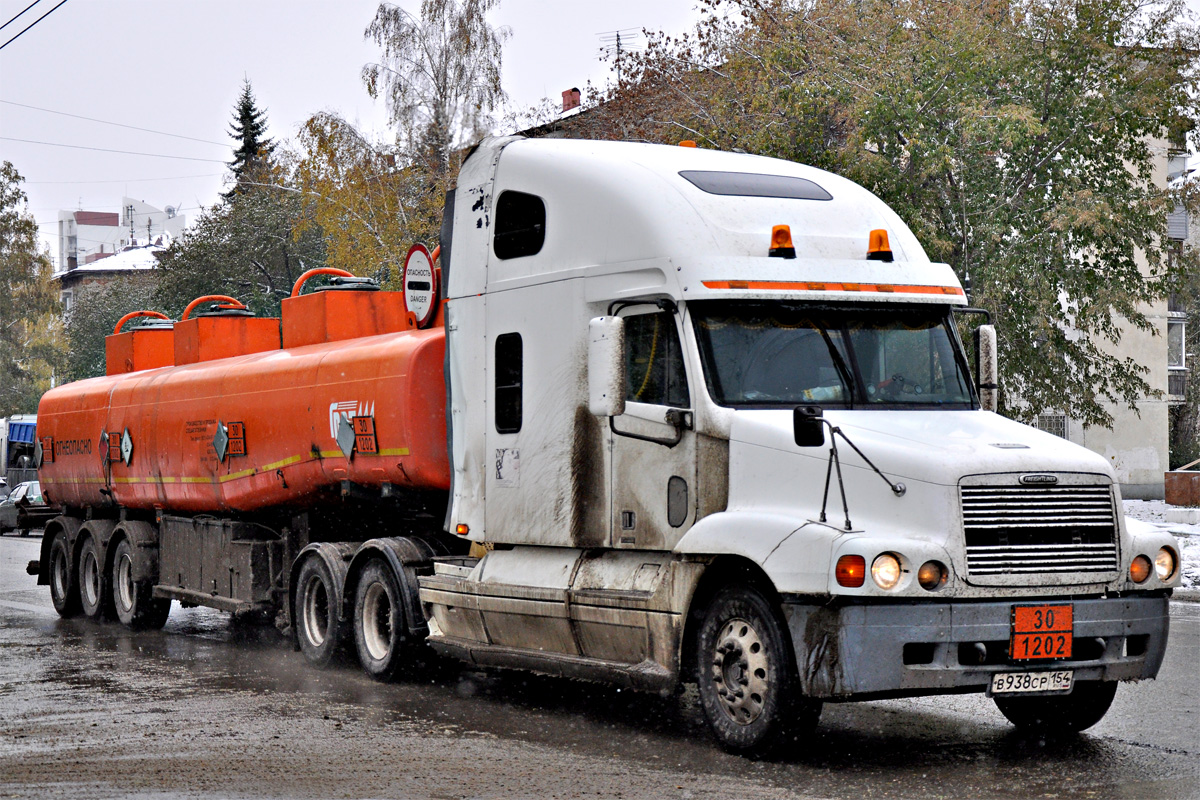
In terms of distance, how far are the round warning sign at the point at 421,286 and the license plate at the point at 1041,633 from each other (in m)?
5.48

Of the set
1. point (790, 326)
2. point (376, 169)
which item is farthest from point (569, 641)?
point (376, 169)

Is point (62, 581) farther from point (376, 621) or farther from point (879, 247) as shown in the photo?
point (879, 247)

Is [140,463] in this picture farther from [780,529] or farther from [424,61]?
[424,61]

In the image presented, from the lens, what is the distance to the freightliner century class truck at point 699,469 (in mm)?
7766

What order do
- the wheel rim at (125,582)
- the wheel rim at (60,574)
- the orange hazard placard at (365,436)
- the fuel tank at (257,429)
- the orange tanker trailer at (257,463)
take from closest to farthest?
the fuel tank at (257,429) < the orange tanker trailer at (257,463) < the orange hazard placard at (365,436) < the wheel rim at (125,582) < the wheel rim at (60,574)

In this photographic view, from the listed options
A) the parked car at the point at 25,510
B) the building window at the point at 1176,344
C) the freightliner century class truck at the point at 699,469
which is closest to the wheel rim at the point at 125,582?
the freightliner century class truck at the point at 699,469

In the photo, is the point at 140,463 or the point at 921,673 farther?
the point at 140,463

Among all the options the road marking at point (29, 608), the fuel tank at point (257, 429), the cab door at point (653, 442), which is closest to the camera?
the cab door at point (653, 442)

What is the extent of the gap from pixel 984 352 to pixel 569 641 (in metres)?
3.10

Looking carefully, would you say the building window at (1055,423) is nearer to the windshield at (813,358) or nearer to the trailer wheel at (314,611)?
the trailer wheel at (314,611)

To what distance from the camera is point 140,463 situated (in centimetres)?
1639

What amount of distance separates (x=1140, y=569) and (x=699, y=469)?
238 cm

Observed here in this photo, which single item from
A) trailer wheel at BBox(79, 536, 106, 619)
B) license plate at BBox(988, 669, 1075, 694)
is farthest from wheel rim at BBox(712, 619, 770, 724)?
trailer wheel at BBox(79, 536, 106, 619)

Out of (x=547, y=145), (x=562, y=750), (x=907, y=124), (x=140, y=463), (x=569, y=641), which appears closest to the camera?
(x=562, y=750)
